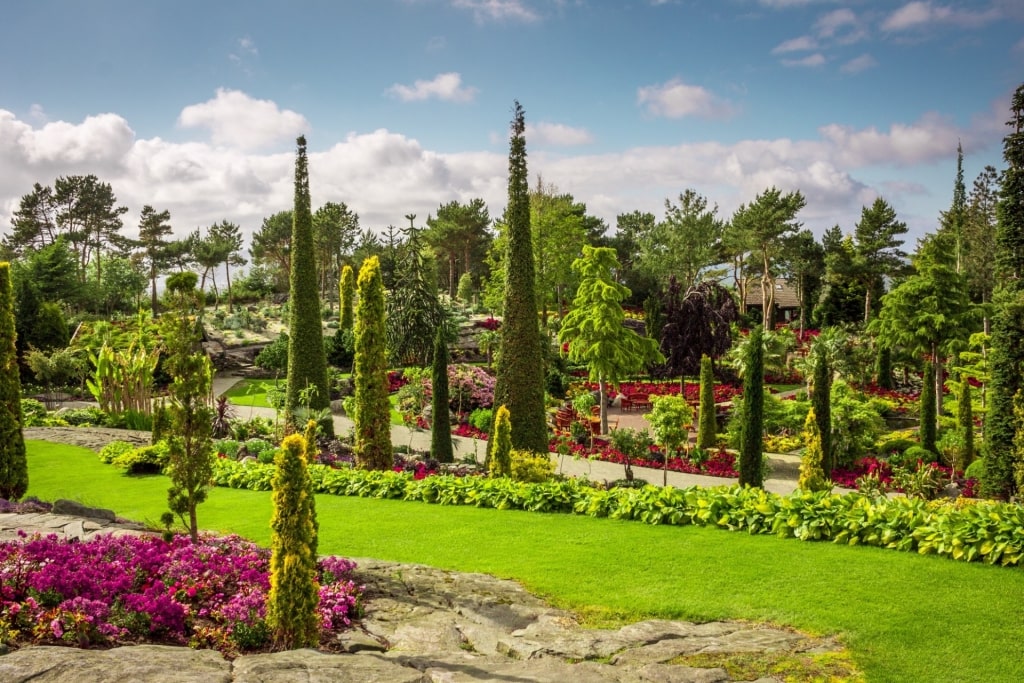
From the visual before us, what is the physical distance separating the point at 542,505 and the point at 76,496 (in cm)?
1055

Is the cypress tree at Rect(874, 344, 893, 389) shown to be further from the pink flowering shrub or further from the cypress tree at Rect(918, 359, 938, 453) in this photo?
the pink flowering shrub

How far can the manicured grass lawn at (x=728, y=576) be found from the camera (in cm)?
706

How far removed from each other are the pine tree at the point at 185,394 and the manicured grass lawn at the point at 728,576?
99.1 inches

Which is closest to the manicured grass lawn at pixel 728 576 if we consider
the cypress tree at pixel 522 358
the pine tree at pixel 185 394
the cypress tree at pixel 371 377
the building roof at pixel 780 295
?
the pine tree at pixel 185 394

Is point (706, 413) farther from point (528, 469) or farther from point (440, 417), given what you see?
point (528, 469)

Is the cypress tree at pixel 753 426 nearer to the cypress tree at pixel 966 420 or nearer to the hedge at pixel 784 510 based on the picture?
the hedge at pixel 784 510

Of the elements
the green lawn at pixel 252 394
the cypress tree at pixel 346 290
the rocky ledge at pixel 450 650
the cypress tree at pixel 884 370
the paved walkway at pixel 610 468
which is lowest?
the paved walkway at pixel 610 468

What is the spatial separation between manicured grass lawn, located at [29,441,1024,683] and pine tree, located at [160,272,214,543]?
2.52 meters

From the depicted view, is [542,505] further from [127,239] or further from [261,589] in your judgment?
[127,239]

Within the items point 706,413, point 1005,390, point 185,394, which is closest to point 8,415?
point 185,394

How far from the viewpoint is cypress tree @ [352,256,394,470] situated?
17.0m

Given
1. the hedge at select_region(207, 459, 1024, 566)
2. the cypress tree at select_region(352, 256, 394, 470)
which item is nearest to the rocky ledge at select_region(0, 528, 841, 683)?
the hedge at select_region(207, 459, 1024, 566)

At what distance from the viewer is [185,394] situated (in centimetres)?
918

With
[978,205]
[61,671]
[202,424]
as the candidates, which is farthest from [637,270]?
[61,671]
